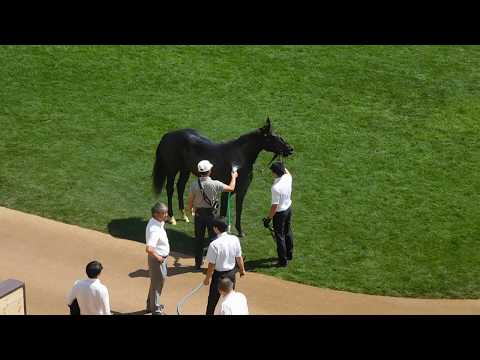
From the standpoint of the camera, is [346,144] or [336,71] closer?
[346,144]

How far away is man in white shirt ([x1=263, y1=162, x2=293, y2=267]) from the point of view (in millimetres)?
11641

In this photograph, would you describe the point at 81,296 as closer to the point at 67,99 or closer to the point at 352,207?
the point at 352,207

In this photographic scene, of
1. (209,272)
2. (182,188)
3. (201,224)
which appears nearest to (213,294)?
(209,272)

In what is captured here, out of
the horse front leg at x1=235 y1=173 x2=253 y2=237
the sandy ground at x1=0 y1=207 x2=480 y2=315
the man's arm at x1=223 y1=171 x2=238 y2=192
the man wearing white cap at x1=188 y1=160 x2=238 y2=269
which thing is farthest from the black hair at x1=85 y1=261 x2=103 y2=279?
the horse front leg at x1=235 y1=173 x2=253 y2=237

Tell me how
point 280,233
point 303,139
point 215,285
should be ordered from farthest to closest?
point 303,139
point 280,233
point 215,285

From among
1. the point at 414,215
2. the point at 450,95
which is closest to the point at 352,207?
the point at 414,215

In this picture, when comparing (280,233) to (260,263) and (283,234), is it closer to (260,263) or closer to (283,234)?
(283,234)

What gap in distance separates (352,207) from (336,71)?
607 centimetres

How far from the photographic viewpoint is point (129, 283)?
37.4ft

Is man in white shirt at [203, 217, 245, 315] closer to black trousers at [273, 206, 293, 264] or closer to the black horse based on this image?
black trousers at [273, 206, 293, 264]

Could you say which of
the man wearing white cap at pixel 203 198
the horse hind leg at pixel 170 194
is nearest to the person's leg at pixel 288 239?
the man wearing white cap at pixel 203 198

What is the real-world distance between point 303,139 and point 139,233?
4.92 metres

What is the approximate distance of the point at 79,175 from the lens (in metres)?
14.7

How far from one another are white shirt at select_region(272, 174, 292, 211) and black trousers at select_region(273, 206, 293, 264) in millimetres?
126
